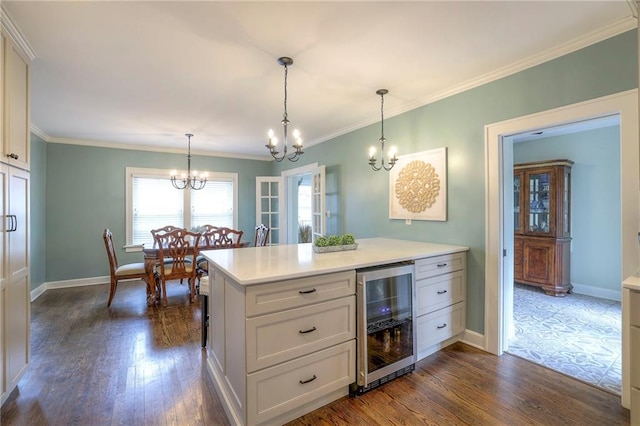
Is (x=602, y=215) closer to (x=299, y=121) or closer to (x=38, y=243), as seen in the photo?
(x=299, y=121)

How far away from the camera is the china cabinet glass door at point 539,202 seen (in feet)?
15.1

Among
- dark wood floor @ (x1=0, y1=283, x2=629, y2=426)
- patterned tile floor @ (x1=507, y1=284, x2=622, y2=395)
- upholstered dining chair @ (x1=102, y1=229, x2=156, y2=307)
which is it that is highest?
upholstered dining chair @ (x1=102, y1=229, x2=156, y2=307)

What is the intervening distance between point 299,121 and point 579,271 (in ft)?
15.7

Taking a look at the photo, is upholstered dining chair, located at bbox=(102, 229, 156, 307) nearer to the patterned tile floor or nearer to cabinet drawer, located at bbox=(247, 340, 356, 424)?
cabinet drawer, located at bbox=(247, 340, 356, 424)

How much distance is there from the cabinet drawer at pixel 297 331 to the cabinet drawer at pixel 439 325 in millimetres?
791

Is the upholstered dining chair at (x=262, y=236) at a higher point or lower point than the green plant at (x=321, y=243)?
lower

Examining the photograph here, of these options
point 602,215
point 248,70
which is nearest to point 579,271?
point 602,215

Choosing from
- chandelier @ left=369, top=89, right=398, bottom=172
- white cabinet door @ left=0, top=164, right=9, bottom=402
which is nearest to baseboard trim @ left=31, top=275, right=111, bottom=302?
white cabinet door @ left=0, top=164, right=9, bottom=402

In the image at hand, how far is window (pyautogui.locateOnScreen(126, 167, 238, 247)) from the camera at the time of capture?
17.7 ft

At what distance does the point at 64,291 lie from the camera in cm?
464

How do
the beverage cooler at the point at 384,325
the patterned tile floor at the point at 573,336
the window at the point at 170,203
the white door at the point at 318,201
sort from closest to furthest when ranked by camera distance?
the beverage cooler at the point at 384,325
the patterned tile floor at the point at 573,336
the white door at the point at 318,201
the window at the point at 170,203

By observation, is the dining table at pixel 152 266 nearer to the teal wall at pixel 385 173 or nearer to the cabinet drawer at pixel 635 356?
the teal wall at pixel 385 173

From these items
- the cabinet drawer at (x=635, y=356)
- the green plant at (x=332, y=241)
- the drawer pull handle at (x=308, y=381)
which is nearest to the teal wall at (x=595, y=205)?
the cabinet drawer at (x=635, y=356)

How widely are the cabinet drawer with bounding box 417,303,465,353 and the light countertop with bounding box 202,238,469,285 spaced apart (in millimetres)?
541
